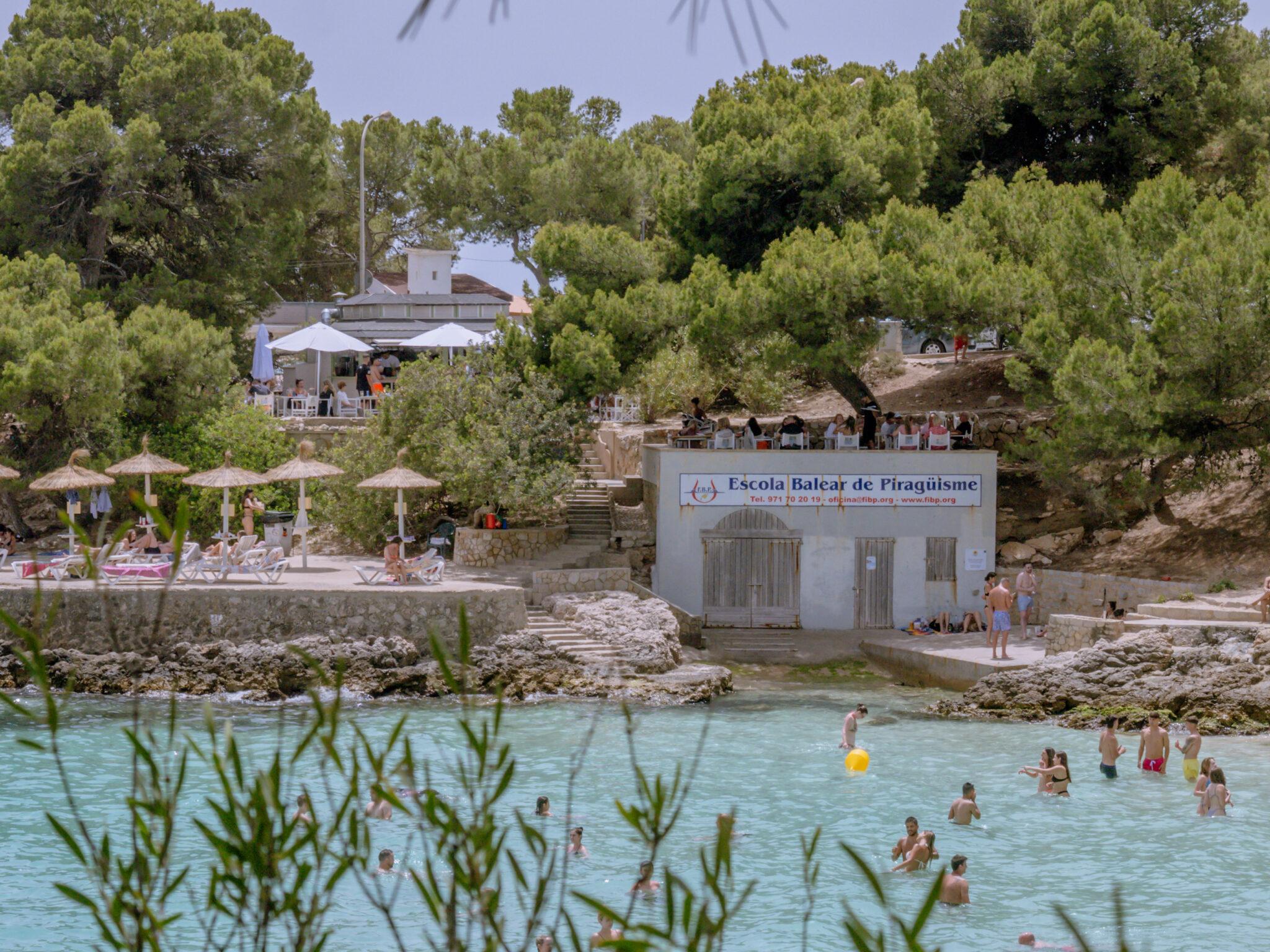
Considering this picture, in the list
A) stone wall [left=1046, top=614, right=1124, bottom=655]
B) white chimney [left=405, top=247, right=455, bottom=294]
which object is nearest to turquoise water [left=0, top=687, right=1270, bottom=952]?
stone wall [left=1046, top=614, right=1124, bottom=655]

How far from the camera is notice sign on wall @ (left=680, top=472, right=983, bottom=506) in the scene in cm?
2448

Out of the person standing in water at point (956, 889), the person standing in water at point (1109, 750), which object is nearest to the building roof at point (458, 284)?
the person standing in water at point (1109, 750)

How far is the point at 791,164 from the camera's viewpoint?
92.4ft

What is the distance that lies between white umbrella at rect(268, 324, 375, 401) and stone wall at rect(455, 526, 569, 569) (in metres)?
8.17

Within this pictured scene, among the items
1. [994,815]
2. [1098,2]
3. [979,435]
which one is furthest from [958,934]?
[1098,2]

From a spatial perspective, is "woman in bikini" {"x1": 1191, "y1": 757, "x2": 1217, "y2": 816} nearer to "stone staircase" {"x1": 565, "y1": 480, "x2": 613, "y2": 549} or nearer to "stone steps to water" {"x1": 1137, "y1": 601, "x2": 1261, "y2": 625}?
"stone steps to water" {"x1": 1137, "y1": 601, "x2": 1261, "y2": 625}

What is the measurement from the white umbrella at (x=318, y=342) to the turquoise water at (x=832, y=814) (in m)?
12.4

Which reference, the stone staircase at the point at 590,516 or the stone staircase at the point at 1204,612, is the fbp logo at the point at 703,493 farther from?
the stone staircase at the point at 1204,612

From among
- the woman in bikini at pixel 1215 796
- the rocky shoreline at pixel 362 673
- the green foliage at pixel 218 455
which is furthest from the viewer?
the green foliage at pixel 218 455

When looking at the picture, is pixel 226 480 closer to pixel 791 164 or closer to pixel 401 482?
pixel 401 482

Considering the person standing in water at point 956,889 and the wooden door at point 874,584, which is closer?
the person standing in water at point 956,889

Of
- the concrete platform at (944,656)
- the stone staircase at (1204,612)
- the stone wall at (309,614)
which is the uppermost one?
the stone staircase at (1204,612)

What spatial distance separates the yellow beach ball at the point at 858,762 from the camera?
16.8 meters

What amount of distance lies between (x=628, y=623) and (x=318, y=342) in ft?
42.7
